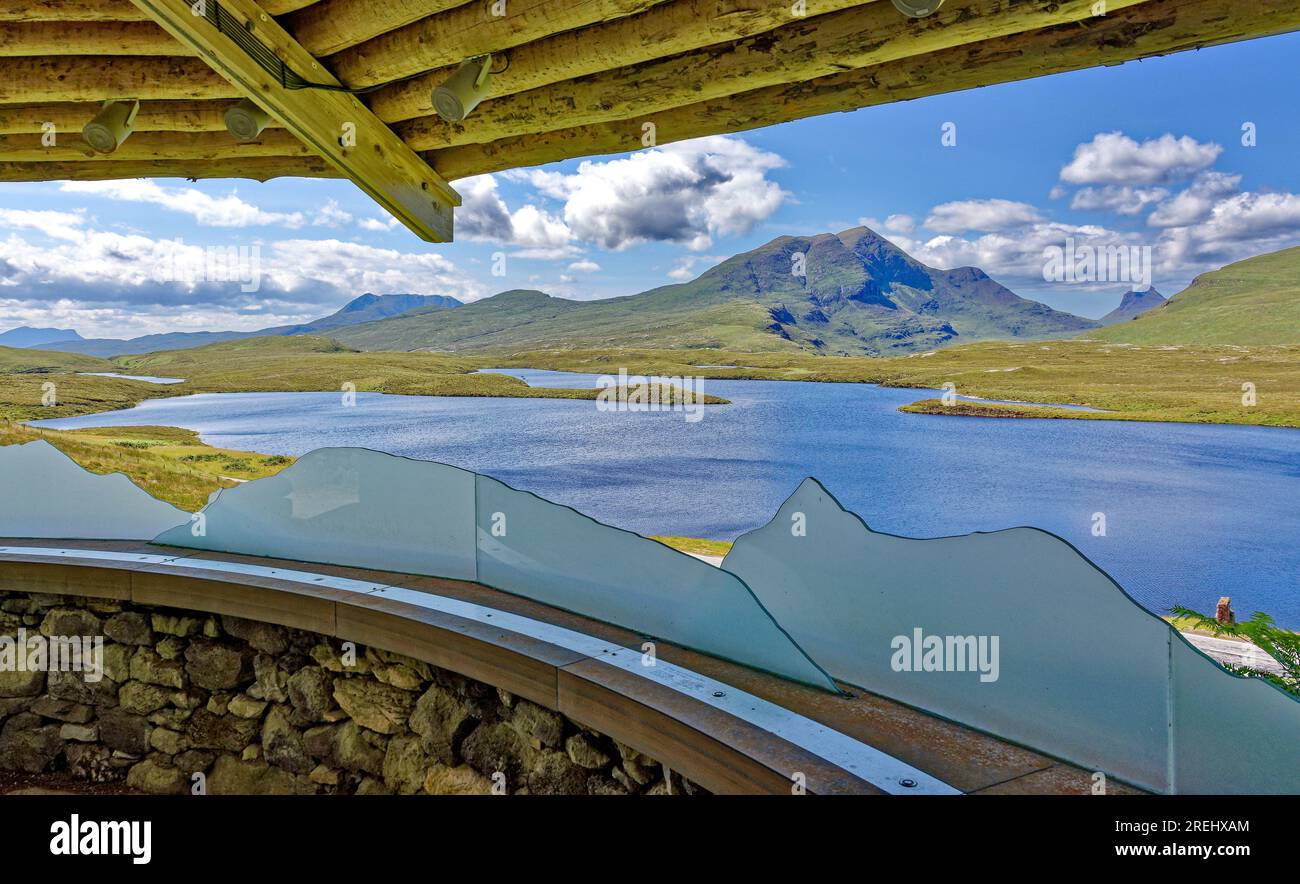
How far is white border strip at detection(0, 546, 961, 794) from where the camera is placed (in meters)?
1.40

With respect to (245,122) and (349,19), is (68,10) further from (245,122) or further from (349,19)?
(349,19)

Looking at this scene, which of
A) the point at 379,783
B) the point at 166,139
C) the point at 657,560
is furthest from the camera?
the point at 166,139

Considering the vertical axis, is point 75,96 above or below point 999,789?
above

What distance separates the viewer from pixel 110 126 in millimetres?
3076

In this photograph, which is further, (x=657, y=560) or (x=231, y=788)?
(x=231, y=788)

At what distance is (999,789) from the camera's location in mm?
1350

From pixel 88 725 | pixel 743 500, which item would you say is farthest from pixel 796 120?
pixel 743 500

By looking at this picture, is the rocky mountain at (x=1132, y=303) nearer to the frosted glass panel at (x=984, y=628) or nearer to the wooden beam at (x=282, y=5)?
the frosted glass panel at (x=984, y=628)

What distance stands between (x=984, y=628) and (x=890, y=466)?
69.0 feet

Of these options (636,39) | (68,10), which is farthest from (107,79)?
(636,39)

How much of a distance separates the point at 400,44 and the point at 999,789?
2.88m

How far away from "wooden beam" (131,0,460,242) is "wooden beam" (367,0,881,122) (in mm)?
363
